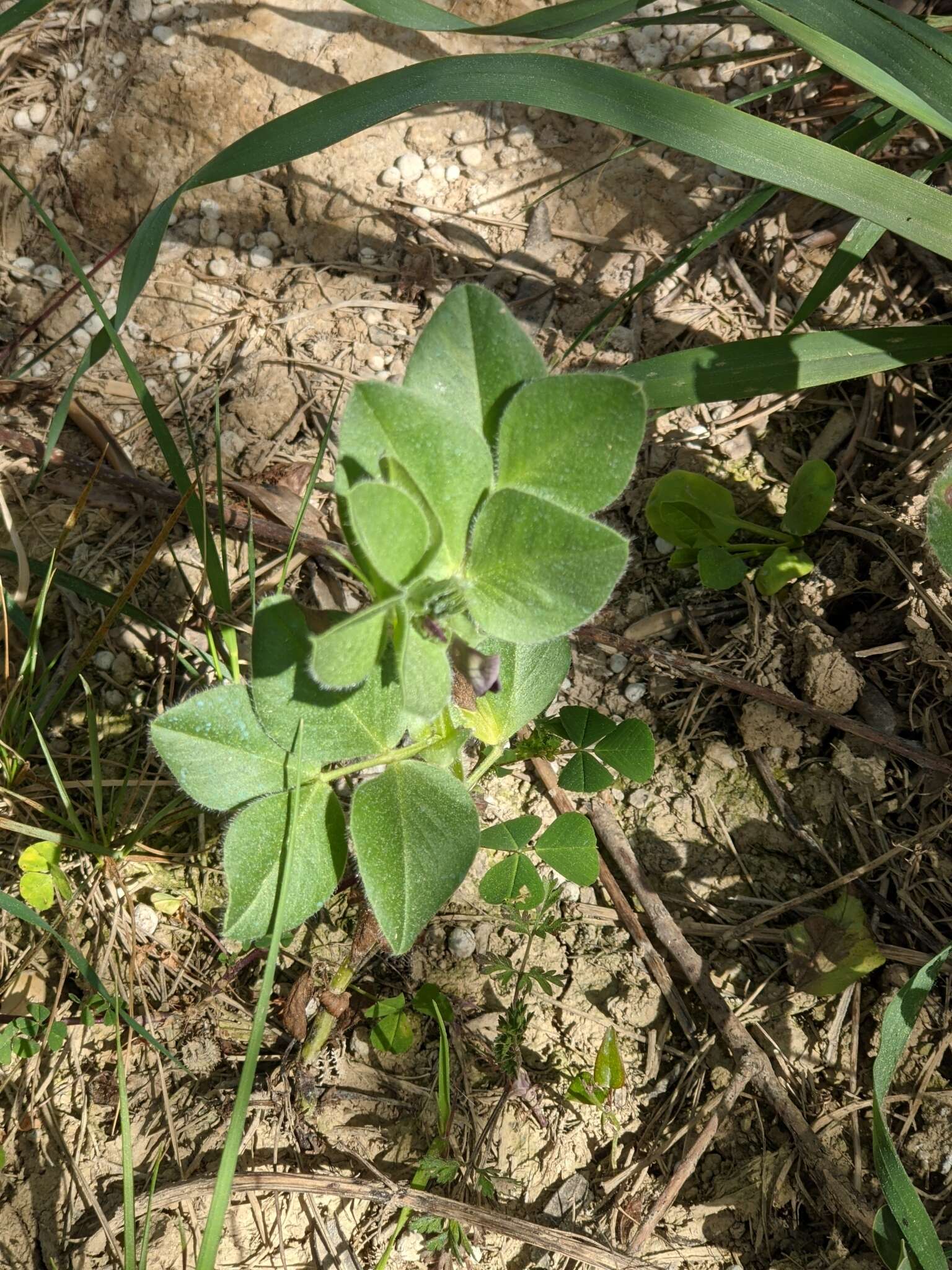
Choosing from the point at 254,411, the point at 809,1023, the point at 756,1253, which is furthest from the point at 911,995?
the point at 254,411

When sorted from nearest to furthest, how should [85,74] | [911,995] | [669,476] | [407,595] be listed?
1. [407,595]
2. [911,995]
3. [669,476]
4. [85,74]

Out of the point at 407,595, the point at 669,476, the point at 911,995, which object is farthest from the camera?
the point at 669,476

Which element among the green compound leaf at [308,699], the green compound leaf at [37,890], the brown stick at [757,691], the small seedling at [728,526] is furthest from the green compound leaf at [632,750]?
the green compound leaf at [37,890]

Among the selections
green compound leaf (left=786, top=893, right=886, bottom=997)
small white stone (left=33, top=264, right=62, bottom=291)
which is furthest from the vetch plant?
small white stone (left=33, top=264, right=62, bottom=291)

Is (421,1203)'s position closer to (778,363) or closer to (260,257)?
(778,363)

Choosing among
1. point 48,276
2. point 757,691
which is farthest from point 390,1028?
point 48,276

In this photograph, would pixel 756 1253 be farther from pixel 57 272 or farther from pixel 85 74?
pixel 85 74

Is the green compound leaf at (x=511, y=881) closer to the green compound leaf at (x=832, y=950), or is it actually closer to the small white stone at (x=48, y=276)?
the green compound leaf at (x=832, y=950)
